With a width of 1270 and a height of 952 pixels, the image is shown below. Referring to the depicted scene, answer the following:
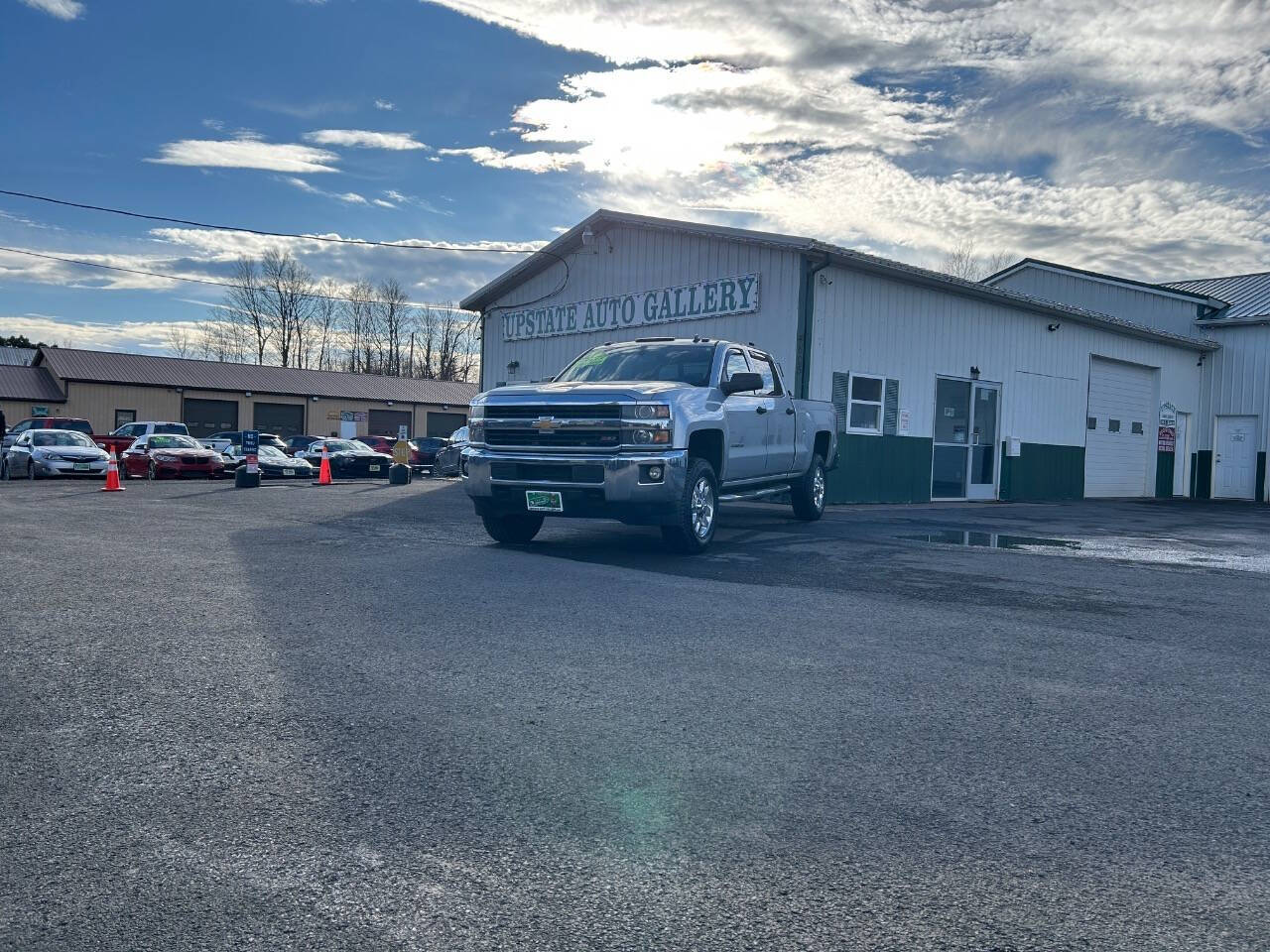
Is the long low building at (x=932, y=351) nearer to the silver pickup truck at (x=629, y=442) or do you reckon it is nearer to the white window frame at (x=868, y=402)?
the white window frame at (x=868, y=402)

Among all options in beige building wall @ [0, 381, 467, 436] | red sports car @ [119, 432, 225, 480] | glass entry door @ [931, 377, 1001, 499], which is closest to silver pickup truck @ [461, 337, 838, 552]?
glass entry door @ [931, 377, 1001, 499]

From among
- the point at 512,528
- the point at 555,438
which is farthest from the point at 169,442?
the point at 555,438

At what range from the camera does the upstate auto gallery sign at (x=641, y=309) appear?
19594mm

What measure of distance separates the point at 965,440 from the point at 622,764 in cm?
2033

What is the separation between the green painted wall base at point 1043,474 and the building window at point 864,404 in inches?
200

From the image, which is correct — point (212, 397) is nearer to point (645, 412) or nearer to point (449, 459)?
point (449, 459)

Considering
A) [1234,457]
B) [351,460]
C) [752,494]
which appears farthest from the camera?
[351,460]

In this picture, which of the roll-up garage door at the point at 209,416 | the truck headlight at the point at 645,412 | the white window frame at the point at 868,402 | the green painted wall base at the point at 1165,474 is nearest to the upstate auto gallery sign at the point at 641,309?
the white window frame at the point at 868,402

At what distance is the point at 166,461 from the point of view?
27.4 m

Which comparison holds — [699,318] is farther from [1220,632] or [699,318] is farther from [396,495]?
[1220,632]

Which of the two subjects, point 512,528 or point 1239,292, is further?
point 1239,292

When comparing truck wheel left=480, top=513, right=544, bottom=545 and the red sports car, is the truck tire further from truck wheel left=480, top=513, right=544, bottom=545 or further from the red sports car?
the red sports car

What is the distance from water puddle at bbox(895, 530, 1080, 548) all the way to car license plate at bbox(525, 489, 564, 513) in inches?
188

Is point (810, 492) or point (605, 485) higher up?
point (605, 485)
